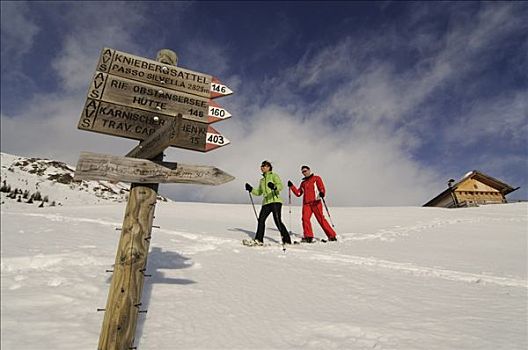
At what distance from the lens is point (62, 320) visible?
2.66 m

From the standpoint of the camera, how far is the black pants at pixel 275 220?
7055mm

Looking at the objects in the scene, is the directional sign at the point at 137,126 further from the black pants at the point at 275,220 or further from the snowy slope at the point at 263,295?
the black pants at the point at 275,220

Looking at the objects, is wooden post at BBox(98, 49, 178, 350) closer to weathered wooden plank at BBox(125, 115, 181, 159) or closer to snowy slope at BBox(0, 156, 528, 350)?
weathered wooden plank at BBox(125, 115, 181, 159)

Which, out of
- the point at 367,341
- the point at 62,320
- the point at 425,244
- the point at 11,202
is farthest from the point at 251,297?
the point at 11,202

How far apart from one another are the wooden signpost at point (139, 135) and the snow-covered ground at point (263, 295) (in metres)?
0.50

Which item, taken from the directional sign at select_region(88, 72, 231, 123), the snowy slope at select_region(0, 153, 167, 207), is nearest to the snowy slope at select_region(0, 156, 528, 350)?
the directional sign at select_region(88, 72, 231, 123)

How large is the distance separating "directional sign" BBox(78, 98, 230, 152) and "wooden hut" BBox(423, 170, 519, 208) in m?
31.6

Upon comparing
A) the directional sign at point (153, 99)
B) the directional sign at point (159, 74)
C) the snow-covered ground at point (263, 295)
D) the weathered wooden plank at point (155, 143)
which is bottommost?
the snow-covered ground at point (263, 295)

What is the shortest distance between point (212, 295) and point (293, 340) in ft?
4.33

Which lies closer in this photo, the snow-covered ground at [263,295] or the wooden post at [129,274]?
the wooden post at [129,274]

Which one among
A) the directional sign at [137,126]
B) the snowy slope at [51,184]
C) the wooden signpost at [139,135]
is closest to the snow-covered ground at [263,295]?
the wooden signpost at [139,135]

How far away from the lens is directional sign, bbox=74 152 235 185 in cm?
246

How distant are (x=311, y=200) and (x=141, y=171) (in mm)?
6308

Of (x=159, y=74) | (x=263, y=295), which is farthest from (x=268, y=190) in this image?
(x=159, y=74)
